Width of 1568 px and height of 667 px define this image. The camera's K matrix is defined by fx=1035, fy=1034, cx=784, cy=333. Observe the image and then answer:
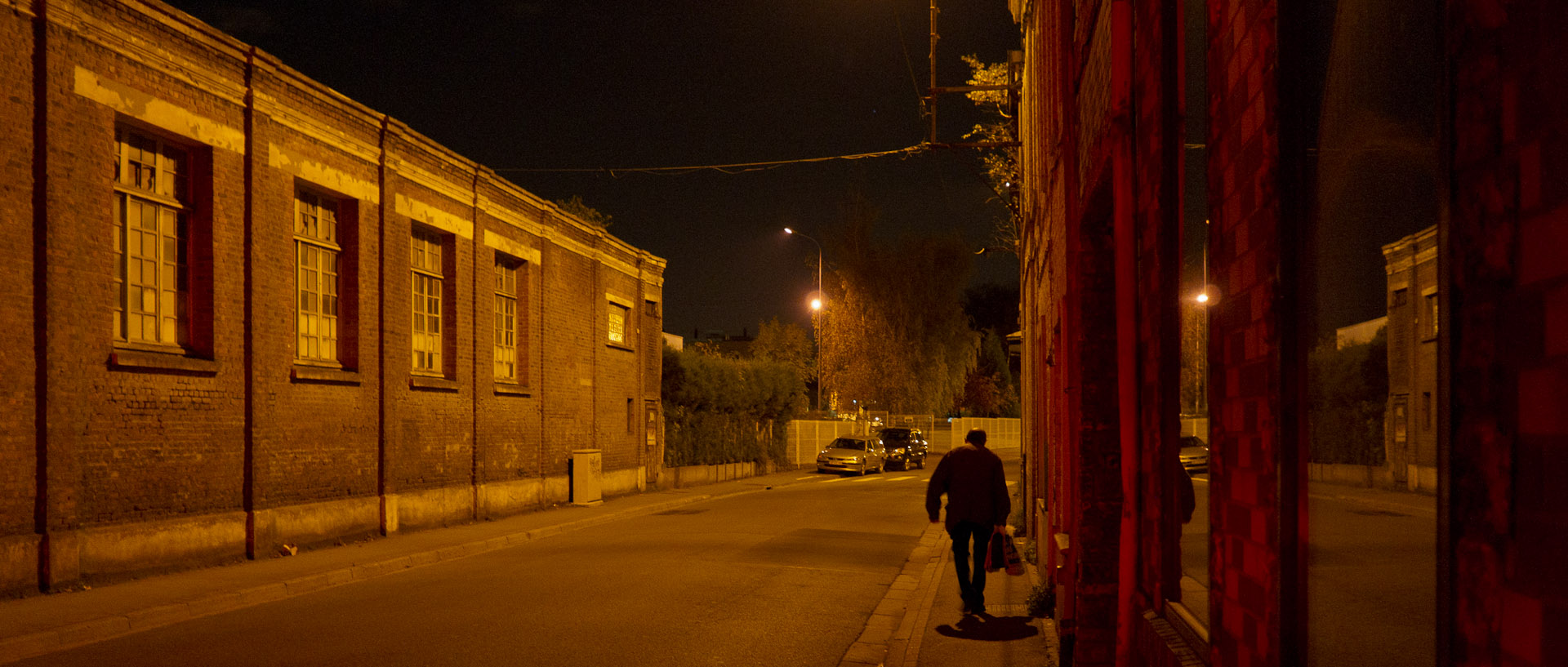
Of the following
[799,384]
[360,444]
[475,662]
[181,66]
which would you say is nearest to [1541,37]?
[475,662]

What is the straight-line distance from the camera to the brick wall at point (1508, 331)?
1.31 meters

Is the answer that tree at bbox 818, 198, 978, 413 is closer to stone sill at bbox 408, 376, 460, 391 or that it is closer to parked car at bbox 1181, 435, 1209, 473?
stone sill at bbox 408, 376, 460, 391

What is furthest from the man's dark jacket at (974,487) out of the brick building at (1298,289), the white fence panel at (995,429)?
the white fence panel at (995,429)

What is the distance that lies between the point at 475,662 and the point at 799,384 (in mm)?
31214

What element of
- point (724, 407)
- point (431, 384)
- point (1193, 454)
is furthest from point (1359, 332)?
point (724, 407)

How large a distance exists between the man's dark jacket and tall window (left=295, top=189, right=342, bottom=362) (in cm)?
1033

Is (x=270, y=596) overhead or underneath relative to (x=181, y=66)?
underneath

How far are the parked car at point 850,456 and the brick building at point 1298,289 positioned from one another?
31823 millimetres

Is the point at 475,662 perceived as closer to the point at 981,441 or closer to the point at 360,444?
the point at 981,441

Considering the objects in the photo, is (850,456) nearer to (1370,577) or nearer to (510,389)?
(510,389)

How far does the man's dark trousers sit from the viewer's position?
388 inches

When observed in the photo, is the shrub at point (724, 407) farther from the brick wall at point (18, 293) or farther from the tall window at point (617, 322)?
the brick wall at point (18, 293)

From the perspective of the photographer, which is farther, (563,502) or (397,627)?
(563,502)

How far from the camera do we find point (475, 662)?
7.84 metres
